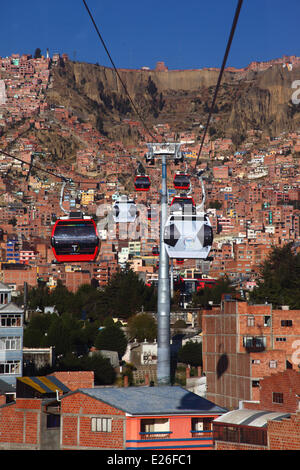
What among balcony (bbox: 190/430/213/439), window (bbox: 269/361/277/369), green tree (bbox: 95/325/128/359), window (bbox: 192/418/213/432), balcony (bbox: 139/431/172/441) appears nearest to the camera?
balcony (bbox: 139/431/172/441)

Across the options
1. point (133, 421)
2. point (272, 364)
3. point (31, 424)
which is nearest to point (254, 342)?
point (272, 364)

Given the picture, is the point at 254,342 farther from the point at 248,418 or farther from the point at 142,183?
the point at 248,418

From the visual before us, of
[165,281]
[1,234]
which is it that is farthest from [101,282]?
[165,281]

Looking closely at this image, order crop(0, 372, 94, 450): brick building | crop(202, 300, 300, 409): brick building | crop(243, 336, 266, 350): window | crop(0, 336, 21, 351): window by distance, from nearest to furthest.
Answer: crop(0, 372, 94, 450): brick building → crop(0, 336, 21, 351): window → crop(202, 300, 300, 409): brick building → crop(243, 336, 266, 350): window

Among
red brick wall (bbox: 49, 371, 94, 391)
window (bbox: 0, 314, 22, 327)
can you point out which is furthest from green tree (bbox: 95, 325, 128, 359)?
red brick wall (bbox: 49, 371, 94, 391)

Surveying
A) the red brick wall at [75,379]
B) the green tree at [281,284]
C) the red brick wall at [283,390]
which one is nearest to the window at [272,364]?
the red brick wall at [75,379]

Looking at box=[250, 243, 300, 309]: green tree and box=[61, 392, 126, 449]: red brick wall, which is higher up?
box=[250, 243, 300, 309]: green tree

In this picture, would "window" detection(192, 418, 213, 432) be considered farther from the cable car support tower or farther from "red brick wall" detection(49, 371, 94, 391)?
"red brick wall" detection(49, 371, 94, 391)
